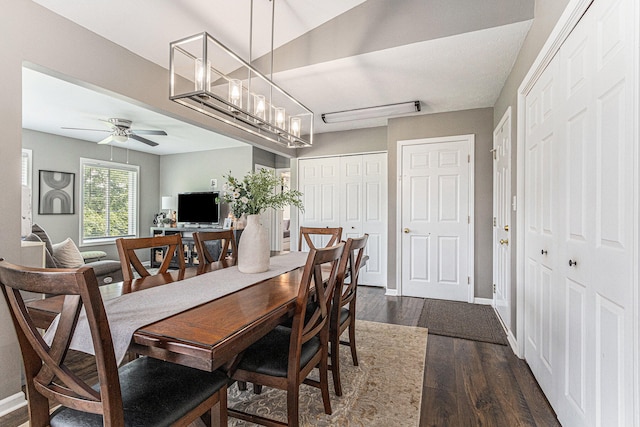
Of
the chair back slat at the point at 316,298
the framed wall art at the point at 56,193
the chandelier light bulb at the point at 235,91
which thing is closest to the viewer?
the chair back slat at the point at 316,298

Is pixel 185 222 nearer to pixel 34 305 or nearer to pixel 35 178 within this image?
pixel 35 178

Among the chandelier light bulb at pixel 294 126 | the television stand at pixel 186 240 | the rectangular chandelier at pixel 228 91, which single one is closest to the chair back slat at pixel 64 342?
the rectangular chandelier at pixel 228 91

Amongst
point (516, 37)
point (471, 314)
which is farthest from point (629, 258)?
point (471, 314)

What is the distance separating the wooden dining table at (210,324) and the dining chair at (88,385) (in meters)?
0.14

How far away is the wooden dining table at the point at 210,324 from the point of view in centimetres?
92

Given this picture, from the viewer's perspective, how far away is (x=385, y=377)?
7.00 ft

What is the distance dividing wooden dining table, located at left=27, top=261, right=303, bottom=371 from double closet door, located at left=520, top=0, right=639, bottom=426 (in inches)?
49.2

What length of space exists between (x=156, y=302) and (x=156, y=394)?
363 mm

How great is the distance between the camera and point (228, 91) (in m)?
2.33

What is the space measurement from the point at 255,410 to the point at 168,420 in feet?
2.94

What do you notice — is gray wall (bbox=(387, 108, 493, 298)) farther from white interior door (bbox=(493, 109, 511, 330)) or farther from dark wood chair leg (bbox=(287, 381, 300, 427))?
dark wood chair leg (bbox=(287, 381, 300, 427))

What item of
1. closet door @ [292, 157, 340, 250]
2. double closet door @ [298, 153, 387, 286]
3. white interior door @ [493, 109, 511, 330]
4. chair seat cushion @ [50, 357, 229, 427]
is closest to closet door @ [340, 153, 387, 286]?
double closet door @ [298, 153, 387, 286]

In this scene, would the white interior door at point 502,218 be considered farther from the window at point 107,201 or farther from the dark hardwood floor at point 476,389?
the window at point 107,201

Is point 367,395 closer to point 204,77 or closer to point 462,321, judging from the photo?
point 462,321
